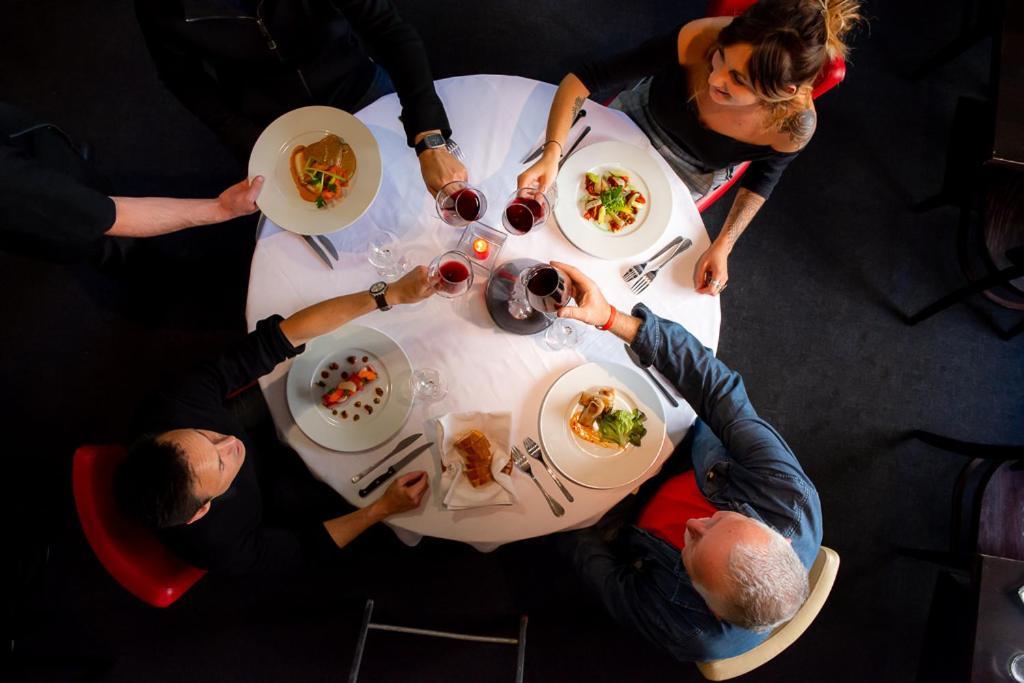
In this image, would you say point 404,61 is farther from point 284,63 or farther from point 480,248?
point 480,248

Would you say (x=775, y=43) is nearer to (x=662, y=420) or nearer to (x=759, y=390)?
(x=662, y=420)

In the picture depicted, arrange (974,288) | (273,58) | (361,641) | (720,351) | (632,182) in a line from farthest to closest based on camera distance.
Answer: (720,351), (974,288), (361,641), (273,58), (632,182)

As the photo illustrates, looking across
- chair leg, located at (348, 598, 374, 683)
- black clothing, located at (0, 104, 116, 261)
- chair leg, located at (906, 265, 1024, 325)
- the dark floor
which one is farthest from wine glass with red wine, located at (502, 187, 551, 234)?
A: chair leg, located at (906, 265, 1024, 325)

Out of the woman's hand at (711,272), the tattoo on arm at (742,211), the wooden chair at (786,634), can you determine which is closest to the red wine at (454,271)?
the woman's hand at (711,272)

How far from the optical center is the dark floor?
2.79 meters

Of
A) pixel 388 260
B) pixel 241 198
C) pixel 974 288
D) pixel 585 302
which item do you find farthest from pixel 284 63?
pixel 974 288

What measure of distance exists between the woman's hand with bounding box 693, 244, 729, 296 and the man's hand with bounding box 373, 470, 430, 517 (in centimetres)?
105

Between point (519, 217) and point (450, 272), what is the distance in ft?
0.92

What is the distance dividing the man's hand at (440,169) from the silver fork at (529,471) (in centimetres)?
84

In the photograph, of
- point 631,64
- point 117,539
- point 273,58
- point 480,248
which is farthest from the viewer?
point 273,58

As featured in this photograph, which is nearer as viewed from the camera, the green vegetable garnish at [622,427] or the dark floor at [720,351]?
the green vegetable garnish at [622,427]

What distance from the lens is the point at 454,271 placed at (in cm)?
178

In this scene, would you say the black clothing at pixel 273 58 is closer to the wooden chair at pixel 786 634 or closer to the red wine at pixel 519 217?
the red wine at pixel 519 217

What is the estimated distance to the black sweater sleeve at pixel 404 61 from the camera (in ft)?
6.34
